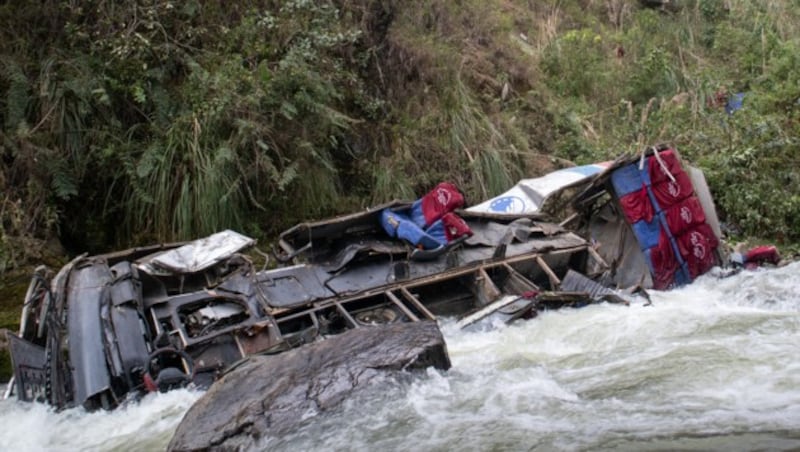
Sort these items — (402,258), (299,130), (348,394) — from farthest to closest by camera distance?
1. (299,130)
2. (402,258)
3. (348,394)

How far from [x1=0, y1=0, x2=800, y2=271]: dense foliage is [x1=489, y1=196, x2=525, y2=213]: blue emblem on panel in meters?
1.87

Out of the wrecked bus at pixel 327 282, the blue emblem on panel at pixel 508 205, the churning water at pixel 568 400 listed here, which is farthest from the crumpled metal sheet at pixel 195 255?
the blue emblem on panel at pixel 508 205

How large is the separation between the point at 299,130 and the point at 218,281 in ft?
10.7

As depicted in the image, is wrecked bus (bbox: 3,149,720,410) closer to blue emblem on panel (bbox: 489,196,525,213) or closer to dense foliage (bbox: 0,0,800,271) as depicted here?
blue emblem on panel (bbox: 489,196,525,213)

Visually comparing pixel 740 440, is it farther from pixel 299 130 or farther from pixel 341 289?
pixel 299 130

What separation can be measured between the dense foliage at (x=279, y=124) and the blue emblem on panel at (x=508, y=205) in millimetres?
1866

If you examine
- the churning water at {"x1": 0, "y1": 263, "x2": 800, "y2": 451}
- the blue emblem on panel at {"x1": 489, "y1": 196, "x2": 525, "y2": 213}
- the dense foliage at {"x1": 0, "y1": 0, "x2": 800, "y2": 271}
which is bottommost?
the churning water at {"x1": 0, "y1": 263, "x2": 800, "y2": 451}

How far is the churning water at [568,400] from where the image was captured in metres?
3.89

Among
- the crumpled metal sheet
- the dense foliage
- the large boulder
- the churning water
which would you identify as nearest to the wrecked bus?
the crumpled metal sheet

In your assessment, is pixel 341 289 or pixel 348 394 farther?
pixel 341 289

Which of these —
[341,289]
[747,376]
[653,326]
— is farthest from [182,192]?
[747,376]

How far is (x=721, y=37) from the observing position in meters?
15.6

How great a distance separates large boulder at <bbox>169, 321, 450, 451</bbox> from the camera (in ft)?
13.7

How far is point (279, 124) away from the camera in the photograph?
9.27m
